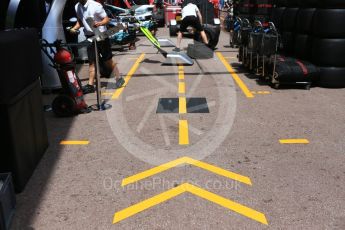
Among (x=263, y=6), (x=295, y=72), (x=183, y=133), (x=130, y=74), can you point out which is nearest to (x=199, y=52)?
(x=130, y=74)

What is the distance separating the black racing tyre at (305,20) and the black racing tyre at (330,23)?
0.33 meters

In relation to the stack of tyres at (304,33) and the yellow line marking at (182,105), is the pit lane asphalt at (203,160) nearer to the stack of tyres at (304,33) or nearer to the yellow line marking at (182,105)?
the yellow line marking at (182,105)

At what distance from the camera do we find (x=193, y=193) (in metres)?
3.70

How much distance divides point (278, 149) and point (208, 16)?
10.1 meters

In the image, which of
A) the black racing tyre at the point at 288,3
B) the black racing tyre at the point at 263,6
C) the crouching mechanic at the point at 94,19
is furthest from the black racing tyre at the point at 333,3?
the black racing tyre at the point at 263,6

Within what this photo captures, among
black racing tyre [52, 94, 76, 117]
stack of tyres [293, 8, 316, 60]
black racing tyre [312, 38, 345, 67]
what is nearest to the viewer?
black racing tyre [52, 94, 76, 117]

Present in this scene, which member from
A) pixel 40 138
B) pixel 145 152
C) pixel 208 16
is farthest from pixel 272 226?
pixel 208 16

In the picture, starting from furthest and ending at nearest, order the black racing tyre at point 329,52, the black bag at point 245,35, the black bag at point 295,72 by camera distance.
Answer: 1. the black bag at point 245,35
2. the black bag at point 295,72
3. the black racing tyre at point 329,52

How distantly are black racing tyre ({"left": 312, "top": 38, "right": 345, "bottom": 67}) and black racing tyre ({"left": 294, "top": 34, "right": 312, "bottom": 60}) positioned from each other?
37 cm

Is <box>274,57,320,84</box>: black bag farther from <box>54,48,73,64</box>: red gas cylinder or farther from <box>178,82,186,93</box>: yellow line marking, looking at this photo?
<box>54,48,73,64</box>: red gas cylinder

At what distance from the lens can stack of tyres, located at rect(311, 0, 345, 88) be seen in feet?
23.3

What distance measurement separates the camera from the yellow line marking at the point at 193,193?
3291 mm

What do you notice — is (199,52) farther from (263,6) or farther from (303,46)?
(303,46)

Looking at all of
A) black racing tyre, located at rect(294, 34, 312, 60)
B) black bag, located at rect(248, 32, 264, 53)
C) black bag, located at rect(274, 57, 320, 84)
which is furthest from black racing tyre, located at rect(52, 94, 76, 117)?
black racing tyre, located at rect(294, 34, 312, 60)
